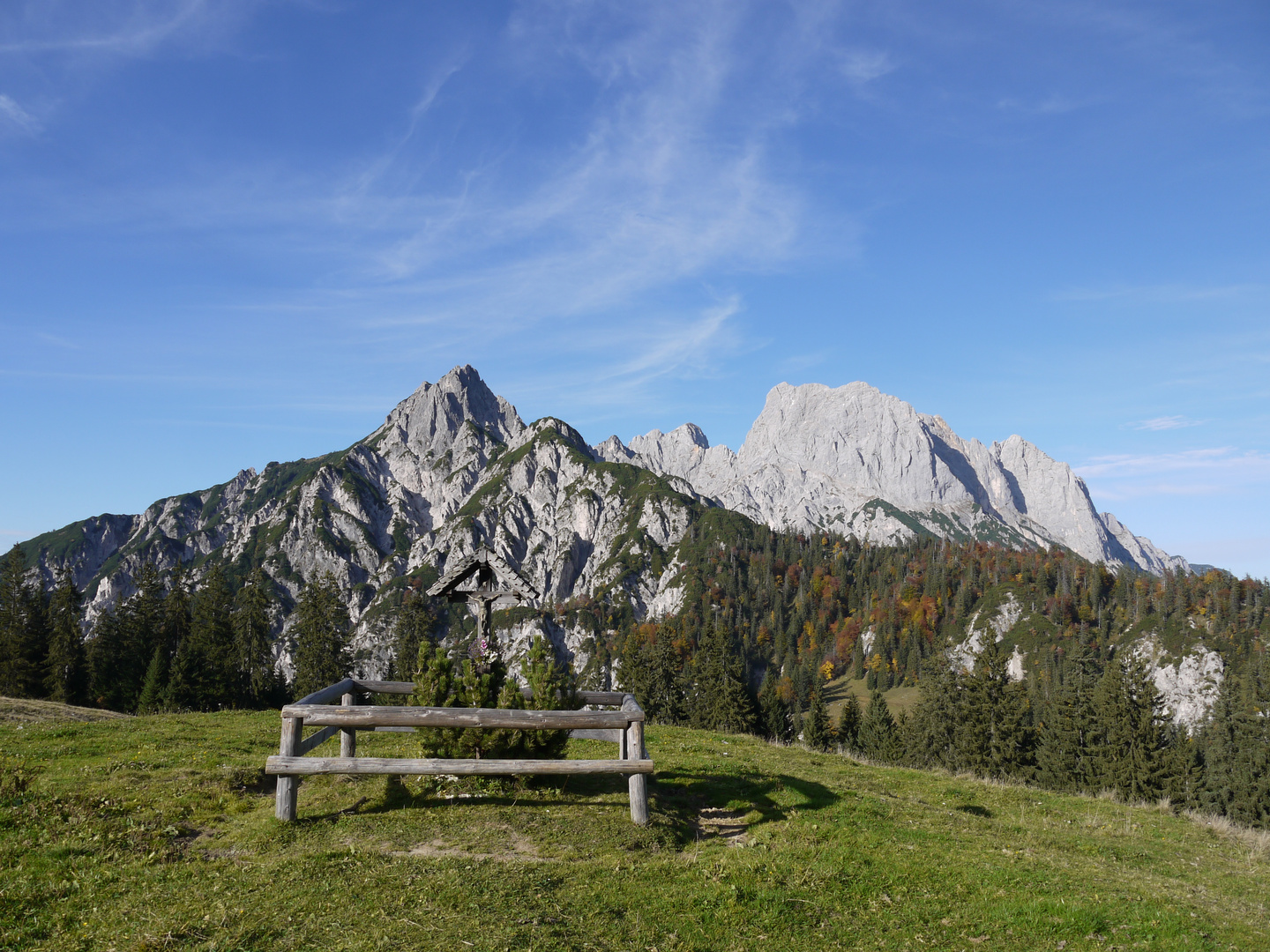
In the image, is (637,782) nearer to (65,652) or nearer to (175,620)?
(65,652)

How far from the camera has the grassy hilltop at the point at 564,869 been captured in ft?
28.7

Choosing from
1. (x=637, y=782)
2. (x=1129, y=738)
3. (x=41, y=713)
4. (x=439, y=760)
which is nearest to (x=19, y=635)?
(x=41, y=713)

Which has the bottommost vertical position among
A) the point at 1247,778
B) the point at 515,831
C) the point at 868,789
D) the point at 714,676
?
the point at 1247,778

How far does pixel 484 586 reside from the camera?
17.3 metres

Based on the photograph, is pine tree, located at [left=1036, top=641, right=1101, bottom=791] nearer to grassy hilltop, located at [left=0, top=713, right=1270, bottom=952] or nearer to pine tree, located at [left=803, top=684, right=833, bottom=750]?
pine tree, located at [left=803, top=684, right=833, bottom=750]

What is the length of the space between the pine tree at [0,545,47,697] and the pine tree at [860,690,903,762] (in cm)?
9067

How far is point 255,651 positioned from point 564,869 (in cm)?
7108

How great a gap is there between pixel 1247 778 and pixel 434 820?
8716 centimetres

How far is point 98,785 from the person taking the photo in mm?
14055

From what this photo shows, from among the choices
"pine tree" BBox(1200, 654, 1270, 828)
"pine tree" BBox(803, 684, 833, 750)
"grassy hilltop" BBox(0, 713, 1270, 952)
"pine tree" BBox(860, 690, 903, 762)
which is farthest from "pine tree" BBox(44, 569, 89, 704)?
"pine tree" BBox(1200, 654, 1270, 828)

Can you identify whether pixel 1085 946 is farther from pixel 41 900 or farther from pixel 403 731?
pixel 403 731

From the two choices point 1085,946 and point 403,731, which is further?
→ point 403,731

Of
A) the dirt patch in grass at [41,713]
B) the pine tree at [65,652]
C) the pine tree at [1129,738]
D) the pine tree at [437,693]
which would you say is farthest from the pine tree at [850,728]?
the pine tree at [437,693]

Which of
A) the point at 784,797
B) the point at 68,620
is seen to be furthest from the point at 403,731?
the point at 68,620
